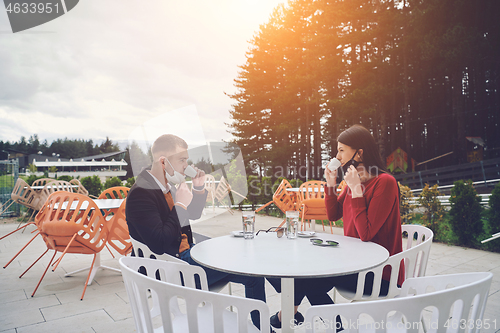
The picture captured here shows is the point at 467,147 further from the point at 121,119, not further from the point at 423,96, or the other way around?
the point at 121,119

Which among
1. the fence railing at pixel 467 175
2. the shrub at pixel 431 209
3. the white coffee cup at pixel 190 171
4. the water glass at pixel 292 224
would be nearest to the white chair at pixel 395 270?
the water glass at pixel 292 224

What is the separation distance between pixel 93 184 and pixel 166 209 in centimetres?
802

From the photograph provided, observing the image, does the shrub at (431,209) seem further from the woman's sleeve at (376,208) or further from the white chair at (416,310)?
the white chair at (416,310)

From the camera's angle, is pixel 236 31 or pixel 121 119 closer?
pixel 121 119

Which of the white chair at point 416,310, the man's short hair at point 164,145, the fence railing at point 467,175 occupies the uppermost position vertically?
the man's short hair at point 164,145

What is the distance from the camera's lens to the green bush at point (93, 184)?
873 cm

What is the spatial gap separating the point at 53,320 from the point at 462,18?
16.5m

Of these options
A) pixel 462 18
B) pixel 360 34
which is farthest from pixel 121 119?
pixel 462 18

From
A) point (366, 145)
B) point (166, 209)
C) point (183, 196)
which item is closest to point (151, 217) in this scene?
point (166, 209)

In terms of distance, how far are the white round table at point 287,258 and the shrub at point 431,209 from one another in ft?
13.2

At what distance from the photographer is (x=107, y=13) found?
800 cm

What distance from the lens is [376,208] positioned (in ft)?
5.91

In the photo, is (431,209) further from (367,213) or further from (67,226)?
(67,226)

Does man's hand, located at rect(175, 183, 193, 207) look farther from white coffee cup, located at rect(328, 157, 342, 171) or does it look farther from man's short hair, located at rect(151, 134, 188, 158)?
white coffee cup, located at rect(328, 157, 342, 171)
